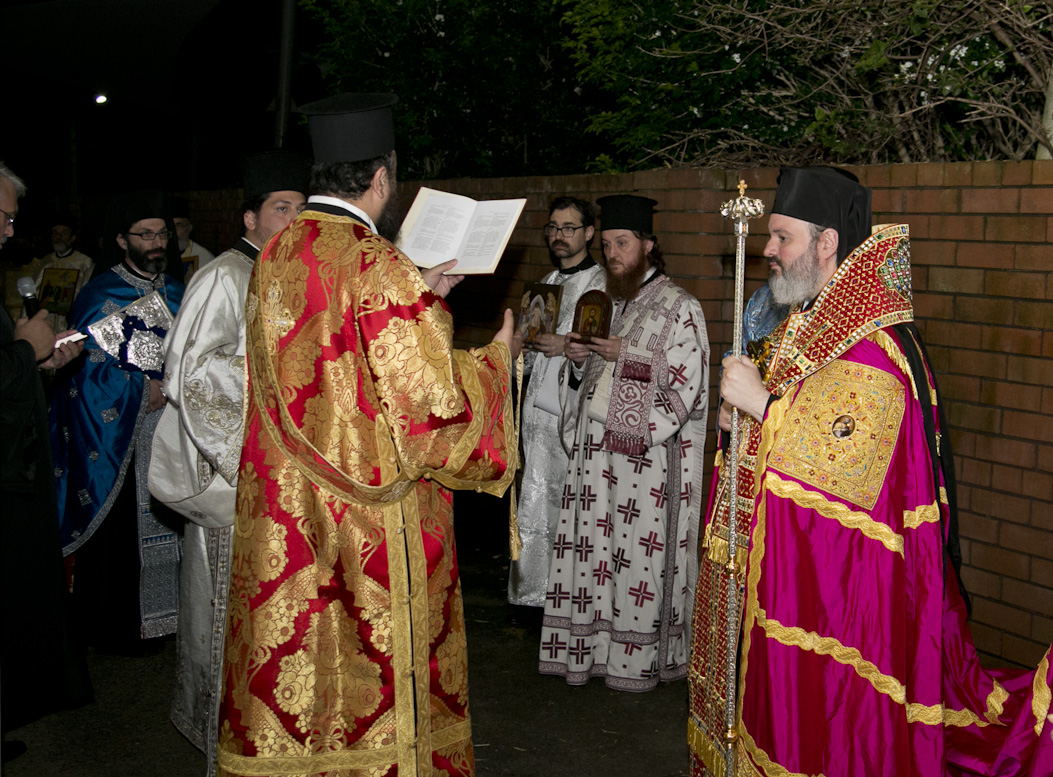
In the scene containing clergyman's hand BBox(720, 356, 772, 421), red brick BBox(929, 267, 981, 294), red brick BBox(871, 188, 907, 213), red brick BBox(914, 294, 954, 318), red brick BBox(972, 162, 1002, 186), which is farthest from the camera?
red brick BBox(871, 188, 907, 213)

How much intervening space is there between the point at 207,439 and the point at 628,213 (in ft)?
7.93

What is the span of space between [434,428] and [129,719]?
2772 millimetres

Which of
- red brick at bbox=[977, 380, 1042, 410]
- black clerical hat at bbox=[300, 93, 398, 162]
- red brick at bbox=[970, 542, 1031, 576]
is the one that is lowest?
red brick at bbox=[970, 542, 1031, 576]

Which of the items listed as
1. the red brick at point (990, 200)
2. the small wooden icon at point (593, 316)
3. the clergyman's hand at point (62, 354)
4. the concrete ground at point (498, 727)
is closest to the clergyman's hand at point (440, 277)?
the small wooden icon at point (593, 316)

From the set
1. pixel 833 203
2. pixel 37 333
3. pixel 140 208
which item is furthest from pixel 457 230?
pixel 140 208

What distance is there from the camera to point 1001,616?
4.63 metres

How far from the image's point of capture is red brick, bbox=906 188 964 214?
465 cm

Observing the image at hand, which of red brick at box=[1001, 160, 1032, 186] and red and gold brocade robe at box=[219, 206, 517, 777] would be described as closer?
red and gold brocade robe at box=[219, 206, 517, 777]

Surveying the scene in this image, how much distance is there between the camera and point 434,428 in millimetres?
2906

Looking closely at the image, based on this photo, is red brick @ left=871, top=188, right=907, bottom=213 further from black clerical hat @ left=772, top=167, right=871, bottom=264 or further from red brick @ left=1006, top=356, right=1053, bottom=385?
black clerical hat @ left=772, top=167, right=871, bottom=264

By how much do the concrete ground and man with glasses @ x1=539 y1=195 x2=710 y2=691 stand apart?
19cm

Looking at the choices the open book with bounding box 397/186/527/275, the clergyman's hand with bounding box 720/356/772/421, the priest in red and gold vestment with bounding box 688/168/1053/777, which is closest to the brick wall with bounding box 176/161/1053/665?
the priest in red and gold vestment with bounding box 688/168/1053/777

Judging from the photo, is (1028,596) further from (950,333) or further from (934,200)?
(934,200)

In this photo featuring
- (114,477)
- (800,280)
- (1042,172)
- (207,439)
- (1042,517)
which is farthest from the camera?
(114,477)
